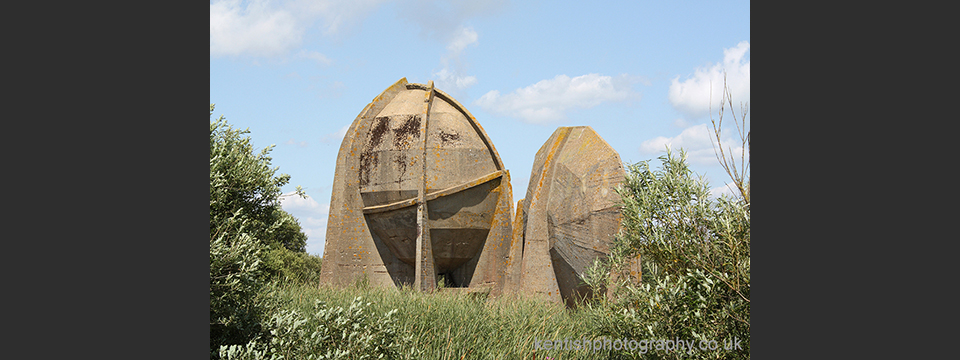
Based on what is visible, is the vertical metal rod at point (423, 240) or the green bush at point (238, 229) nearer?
the green bush at point (238, 229)

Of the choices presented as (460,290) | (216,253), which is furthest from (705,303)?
(460,290)

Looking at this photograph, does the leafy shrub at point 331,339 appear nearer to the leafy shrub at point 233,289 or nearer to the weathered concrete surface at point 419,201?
the leafy shrub at point 233,289

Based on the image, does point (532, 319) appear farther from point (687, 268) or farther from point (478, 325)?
point (687, 268)

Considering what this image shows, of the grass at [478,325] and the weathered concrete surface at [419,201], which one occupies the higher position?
the weathered concrete surface at [419,201]

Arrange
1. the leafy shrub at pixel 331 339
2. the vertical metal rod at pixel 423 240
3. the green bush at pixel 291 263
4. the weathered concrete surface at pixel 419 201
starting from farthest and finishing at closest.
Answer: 1. the green bush at pixel 291 263
2. the weathered concrete surface at pixel 419 201
3. the vertical metal rod at pixel 423 240
4. the leafy shrub at pixel 331 339

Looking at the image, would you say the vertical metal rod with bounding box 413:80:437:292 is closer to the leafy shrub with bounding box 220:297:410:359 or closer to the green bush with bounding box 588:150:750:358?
the green bush with bounding box 588:150:750:358

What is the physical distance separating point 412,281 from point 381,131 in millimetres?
3577

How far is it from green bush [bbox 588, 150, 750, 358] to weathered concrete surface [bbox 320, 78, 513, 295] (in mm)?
6274

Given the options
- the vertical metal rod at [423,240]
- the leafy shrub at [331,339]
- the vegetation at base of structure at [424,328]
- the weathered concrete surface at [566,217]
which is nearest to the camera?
the leafy shrub at [331,339]

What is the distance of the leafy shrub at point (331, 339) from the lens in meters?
7.39

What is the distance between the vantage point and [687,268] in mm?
8297

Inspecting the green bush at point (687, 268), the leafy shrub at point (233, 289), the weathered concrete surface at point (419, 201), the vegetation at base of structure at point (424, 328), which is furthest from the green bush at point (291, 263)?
the green bush at point (687, 268)

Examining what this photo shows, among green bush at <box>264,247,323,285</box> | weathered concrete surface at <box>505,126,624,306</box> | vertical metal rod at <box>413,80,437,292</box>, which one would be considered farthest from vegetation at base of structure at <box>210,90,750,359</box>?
green bush at <box>264,247,323,285</box>

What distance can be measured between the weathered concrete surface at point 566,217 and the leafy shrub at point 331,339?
19.2 feet
